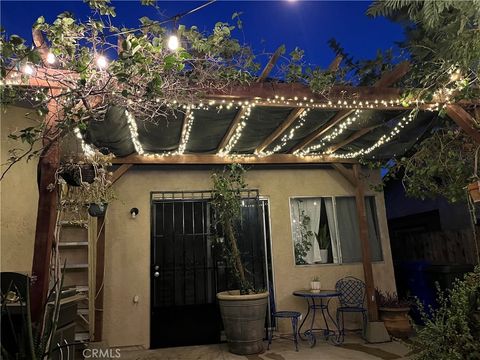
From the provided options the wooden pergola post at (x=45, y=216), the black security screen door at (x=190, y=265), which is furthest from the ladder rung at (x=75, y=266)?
the wooden pergola post at (x=45, y=216)

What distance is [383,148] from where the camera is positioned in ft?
16.0

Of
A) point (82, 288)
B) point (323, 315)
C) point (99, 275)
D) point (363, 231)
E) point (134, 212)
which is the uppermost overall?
point (134, 212)

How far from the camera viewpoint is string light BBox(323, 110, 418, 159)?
3.86 metres

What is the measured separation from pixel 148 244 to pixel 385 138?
3.51 metres

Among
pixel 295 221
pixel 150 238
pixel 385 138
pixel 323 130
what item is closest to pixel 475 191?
pixel 385 138

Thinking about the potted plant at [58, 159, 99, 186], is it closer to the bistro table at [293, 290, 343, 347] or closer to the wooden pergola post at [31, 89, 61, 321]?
the wooden pergola post at [31, 89, 61, 321]

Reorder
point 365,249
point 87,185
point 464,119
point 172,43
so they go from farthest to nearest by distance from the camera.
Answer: point 365,249, point 464,119, point 87,185, point 172,43

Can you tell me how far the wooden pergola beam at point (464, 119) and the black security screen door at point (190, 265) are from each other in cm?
286

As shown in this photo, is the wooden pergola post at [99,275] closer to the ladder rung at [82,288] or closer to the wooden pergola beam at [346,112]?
the ladder rung at [82,288]

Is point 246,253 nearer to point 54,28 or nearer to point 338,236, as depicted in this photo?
point 338,236

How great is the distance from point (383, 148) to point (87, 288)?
4172 mm

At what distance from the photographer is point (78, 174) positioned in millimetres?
2635

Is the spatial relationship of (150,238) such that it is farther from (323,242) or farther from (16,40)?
(16,40)

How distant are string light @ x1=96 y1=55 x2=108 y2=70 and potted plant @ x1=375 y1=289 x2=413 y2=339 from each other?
462 centimetres
